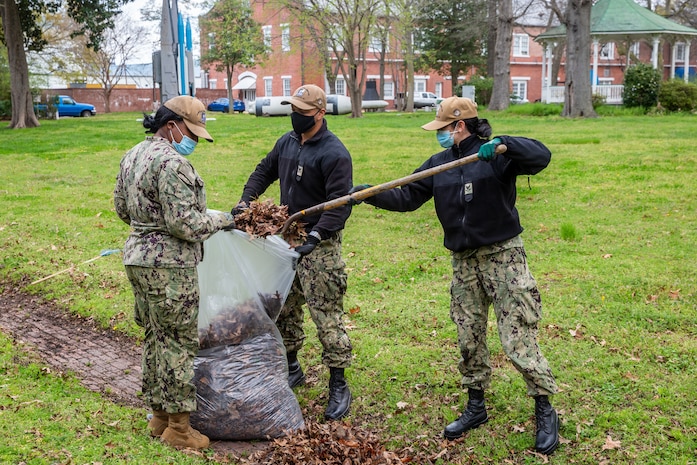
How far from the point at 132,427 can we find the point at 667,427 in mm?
3272

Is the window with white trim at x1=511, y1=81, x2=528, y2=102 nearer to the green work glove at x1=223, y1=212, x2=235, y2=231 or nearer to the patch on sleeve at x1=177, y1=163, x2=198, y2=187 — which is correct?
the green work glove at x1=223, y1=212, x2=235, y2=231

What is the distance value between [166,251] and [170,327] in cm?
44

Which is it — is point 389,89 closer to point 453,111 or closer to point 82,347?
point 82,347

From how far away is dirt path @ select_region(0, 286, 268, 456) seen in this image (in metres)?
5.34

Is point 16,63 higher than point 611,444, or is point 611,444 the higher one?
point 16,63

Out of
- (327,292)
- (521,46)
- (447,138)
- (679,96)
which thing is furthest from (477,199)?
(521,46)

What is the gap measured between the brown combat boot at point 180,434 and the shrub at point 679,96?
80.3ft

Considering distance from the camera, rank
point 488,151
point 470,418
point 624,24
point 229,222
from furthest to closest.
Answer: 1. point 624,24
2. point 470,418
3. point 229,222
4. point 488,151

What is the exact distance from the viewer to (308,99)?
4762 millimetres

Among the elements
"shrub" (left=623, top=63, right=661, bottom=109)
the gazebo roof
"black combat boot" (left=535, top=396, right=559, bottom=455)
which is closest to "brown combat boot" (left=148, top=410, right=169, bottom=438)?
"black combat boot" (left=535, top=396, right=559, bottom=455)

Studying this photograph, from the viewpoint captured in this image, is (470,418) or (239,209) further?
(239,209)

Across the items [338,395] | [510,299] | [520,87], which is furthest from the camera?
[520,87]

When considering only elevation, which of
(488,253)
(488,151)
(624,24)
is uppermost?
(624,24)

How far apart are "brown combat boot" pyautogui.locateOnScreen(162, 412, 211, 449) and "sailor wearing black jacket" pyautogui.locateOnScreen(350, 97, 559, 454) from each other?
1.71 m
